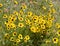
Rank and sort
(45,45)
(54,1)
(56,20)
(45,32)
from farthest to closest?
(54,1)
(56,20)
(45,32)
(45,45)

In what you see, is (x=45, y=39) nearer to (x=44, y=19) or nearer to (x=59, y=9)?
(x=44, y=19)

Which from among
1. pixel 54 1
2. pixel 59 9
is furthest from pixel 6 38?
pixel 54 1

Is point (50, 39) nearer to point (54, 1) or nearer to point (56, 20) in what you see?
point (56, 20)

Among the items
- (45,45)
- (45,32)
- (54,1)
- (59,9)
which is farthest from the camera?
(54,1)

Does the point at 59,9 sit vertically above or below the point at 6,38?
below

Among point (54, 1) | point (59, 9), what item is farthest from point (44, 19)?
point (54, 1)

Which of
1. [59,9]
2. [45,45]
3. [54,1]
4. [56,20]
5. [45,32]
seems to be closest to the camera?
[45,45]

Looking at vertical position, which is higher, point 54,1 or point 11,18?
point 11,18

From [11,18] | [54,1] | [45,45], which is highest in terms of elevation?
[11,18]

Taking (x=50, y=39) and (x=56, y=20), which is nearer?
(x=50, y=39)
